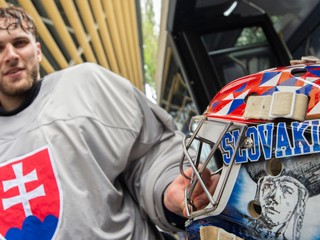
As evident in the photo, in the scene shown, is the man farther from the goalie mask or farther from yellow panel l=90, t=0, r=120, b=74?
yellow panel l=90, t=0, r=120, b=74

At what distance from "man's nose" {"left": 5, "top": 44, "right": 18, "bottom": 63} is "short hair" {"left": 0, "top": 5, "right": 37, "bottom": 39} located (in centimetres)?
6

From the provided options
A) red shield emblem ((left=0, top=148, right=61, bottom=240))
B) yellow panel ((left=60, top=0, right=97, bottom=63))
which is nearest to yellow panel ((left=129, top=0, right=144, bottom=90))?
yellow panel ((left=60, top=0, right=97, bottom=63))

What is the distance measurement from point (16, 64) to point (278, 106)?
90cm

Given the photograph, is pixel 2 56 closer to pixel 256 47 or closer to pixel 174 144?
pixel 174 144

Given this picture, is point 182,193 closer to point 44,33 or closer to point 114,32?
point 44,33

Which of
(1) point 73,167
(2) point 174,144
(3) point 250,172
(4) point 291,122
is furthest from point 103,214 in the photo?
(4) point 291,122

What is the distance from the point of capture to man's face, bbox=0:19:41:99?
121 centimetres

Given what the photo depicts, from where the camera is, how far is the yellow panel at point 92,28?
70.5 inches

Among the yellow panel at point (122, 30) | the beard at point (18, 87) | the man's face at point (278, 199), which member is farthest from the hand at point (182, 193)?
the yellow panel at point (122, 30)

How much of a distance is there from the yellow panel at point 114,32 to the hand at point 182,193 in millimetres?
1254

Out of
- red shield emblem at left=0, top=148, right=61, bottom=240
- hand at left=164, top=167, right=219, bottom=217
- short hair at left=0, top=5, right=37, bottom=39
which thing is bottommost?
hand at left=164, top=167, right=219, bottom=217

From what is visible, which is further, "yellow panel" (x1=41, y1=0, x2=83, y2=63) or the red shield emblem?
"yellow panel" (x1=41, y1=0, x2=83, y2=63)

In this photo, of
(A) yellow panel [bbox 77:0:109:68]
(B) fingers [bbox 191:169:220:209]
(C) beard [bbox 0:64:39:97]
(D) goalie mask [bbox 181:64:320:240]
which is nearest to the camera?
(D) goalie mask [bbox 181:64:320:240]

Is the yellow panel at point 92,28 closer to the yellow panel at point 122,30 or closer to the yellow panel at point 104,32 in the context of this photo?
the yellow panel at point 104,32
